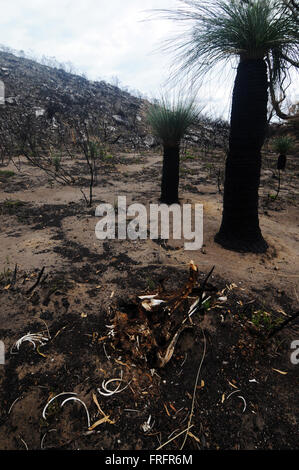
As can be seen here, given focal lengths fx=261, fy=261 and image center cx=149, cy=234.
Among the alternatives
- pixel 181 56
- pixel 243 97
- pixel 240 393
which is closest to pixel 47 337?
pixel 240 393

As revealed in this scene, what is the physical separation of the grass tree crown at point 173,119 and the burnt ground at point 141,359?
2075 millimetres

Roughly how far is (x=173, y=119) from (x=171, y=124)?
0.30ft

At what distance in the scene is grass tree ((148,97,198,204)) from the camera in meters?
4.45

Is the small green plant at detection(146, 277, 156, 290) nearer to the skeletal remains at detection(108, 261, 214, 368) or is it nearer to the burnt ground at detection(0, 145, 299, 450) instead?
the burnt ground at detection(0, 145, 299, 450)

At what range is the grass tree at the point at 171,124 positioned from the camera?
4.45 m

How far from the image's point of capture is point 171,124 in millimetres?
4445

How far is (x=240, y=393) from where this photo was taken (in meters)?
1.54

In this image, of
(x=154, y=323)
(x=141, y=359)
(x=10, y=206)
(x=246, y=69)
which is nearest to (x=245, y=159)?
(x=246, y=69)

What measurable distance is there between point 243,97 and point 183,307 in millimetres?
2330

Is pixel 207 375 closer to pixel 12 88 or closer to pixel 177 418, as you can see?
pixel 177 418

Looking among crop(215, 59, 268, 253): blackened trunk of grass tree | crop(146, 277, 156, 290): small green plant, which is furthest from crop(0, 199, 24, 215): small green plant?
crop(215, 59, 268, 253): blackened trunk of grass tree

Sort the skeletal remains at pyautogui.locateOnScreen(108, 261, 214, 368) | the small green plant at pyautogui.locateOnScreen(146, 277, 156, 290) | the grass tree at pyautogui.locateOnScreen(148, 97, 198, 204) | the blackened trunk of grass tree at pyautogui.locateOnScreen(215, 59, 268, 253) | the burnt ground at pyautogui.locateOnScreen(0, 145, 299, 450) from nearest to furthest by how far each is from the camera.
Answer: the burnt ground at pyautogui.locateOnScreen(0, 145, 299, 450) → the skeletal remains at pyautogui.locateOnScreen(108, 261, 214, 368) → the small green plant at pyautogui.locateOnScreen(146, 277, 156, 290) → the blackened trunk of grass tree at pyautogui.locateOnScreen(215, 59, 268, 253) → the grass tree at pyautogui.locateOnScreen(148, 97, 198, 204)

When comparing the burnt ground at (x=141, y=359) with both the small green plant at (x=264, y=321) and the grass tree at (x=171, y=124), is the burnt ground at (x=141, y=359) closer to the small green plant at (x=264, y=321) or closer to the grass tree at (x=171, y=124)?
the small green plant at (x=264, y=321)

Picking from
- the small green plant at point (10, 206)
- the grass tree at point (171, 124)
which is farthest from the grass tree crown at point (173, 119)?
the small green plant at point (10, 206)
